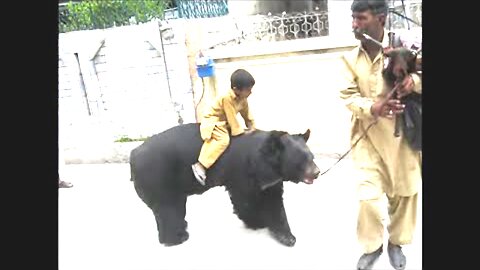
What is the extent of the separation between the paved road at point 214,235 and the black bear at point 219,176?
0.32ft

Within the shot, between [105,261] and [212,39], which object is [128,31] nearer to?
[212,39]

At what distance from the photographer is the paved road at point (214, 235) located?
2324 mm

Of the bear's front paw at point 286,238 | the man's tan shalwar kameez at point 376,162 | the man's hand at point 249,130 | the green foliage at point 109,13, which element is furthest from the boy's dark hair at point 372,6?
the green foliage at point 109,13

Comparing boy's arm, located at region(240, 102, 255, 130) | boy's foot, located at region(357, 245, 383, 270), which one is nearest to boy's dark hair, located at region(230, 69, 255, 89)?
A: boy's arm, located at region(240, 102, 255, 130)

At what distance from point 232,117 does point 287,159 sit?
1.12 ft

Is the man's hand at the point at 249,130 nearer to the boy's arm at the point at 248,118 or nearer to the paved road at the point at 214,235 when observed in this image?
the boy's arm at the point at 248,118

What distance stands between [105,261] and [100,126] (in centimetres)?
209

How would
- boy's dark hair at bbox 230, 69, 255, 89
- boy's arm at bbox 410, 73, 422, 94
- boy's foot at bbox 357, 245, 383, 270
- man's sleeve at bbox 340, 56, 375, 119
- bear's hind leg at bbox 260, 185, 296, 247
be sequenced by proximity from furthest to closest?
bear's hind leg at bbox 260, 185, 296, 247, boy's dark hair at bbox 230, 69, 255, 89, boy's foot at bbox 357, 245, 383, 270, man's sleeve at bbox 340, 56, 375, 119, boy's arm at bbox 410, 73, 422, 94

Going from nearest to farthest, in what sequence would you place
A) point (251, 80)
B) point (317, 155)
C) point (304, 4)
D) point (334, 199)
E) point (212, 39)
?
point (251, 80), point (334, 199), point (317, 155), point (212, 39), point (304, 4)

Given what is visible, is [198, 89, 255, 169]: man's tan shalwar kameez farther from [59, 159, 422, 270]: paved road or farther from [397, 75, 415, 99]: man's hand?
[397, 75, 415, 99]: man's hand

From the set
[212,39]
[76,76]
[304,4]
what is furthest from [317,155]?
[304,4]

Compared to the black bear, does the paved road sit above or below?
below

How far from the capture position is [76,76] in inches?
171

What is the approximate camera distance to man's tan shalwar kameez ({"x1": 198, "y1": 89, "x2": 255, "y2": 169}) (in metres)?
2.43
